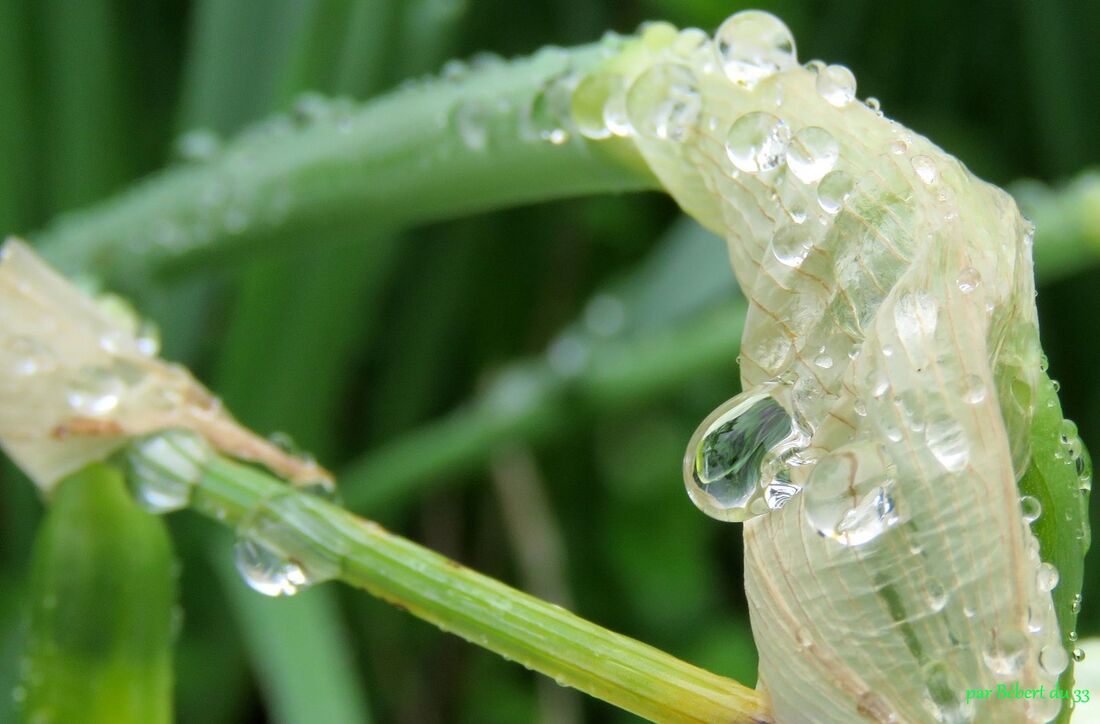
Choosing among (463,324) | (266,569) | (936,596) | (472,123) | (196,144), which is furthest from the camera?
(463,324)

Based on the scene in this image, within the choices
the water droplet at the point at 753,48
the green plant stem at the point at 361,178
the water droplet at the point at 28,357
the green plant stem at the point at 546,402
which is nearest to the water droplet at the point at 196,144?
the green plant stem at the point at 361,178

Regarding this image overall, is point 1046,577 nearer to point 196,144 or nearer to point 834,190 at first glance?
point 834,190

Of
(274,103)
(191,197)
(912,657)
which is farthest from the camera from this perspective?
(274,103)

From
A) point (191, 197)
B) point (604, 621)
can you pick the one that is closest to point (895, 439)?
point (191, 197)

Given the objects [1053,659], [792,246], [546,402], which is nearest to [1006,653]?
[1053,659]

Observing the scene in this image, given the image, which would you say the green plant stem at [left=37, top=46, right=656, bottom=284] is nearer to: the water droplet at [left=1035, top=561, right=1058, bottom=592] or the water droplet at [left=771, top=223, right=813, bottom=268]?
the water droplet at [left=771, top=223, right=813, bottom=268]

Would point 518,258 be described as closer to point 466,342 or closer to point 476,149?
point 466,342
